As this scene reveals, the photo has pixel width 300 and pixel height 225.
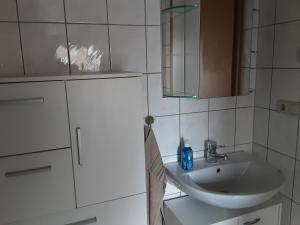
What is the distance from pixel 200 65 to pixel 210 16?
31cm

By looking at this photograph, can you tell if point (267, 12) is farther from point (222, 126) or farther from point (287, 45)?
point (222, 126)

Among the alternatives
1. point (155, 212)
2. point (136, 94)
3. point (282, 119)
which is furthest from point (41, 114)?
point (282, 119)

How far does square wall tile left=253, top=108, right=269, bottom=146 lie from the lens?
1.75 m

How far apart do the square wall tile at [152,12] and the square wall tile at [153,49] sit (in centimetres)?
3

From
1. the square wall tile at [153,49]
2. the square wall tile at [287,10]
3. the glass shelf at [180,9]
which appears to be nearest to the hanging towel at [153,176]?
the square wall tile at [153,49]

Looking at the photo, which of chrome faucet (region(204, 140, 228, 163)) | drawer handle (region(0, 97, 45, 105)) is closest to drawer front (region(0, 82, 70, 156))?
drawer handle (region(0, 97, 45, 105))

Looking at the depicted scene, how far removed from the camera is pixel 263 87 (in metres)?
1.73

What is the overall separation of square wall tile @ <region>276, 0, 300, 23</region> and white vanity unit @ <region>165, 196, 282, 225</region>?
1.11 m

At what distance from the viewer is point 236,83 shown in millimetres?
1708

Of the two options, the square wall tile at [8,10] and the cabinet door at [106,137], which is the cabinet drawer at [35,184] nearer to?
the cabinet door at [106,137]

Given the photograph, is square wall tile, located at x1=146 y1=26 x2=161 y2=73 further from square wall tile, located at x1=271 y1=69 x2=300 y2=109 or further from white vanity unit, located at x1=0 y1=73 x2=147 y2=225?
square wall tile, located at x1=271 y1=69 x2=300 y2=109

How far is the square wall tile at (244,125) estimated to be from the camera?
1800mm

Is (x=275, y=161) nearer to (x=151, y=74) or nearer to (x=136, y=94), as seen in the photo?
(x=151, y=74)

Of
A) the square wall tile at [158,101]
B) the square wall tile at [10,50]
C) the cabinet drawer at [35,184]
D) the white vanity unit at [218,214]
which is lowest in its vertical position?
the white vanity unit at [218,214]
